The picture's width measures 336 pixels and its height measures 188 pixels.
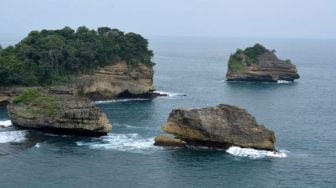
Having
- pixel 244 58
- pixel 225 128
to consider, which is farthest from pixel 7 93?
pixel 244 58

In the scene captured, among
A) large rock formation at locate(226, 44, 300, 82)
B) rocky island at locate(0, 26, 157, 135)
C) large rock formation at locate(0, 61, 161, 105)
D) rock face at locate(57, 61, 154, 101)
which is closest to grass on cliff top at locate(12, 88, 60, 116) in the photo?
rocky island at locate(0, 26, 157, 135)

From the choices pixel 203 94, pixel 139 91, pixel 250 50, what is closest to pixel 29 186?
pixel 139 91

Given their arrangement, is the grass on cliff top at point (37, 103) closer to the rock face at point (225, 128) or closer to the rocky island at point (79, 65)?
the rocky island at point (79, 65)

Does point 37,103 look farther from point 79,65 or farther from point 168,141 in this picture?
point 79,65

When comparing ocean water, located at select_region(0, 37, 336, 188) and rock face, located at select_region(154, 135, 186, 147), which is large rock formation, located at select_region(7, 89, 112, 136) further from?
rock face, located at select_region(154, 135, 186, 147)

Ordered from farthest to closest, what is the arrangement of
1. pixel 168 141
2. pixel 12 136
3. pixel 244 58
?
pixel 244 58 < pixel 12 136 < pixel 168 141

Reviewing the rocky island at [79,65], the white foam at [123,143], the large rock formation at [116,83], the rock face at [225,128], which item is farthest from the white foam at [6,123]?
the rock face at [225,128]
